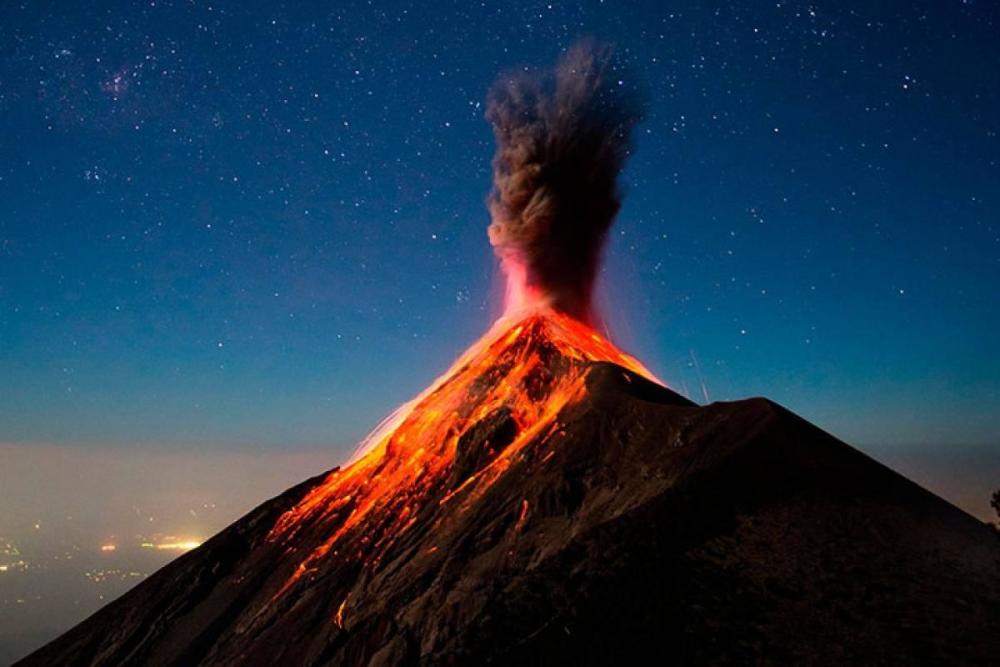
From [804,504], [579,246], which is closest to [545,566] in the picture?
[804,504]

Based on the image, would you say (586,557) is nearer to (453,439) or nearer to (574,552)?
(574,552)

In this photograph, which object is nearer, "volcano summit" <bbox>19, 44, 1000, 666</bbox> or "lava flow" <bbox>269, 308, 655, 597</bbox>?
"volcano summit" <bbox>19, 44, 1000, 666</bbox>

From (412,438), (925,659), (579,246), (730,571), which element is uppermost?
(579,246)

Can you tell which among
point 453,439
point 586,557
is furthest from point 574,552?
point 453,439

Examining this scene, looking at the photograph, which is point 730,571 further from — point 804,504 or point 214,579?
point 214,579

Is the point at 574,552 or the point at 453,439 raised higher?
the point at 453,439

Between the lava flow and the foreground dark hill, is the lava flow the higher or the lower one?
the higher one

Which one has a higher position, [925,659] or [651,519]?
[651,519]
